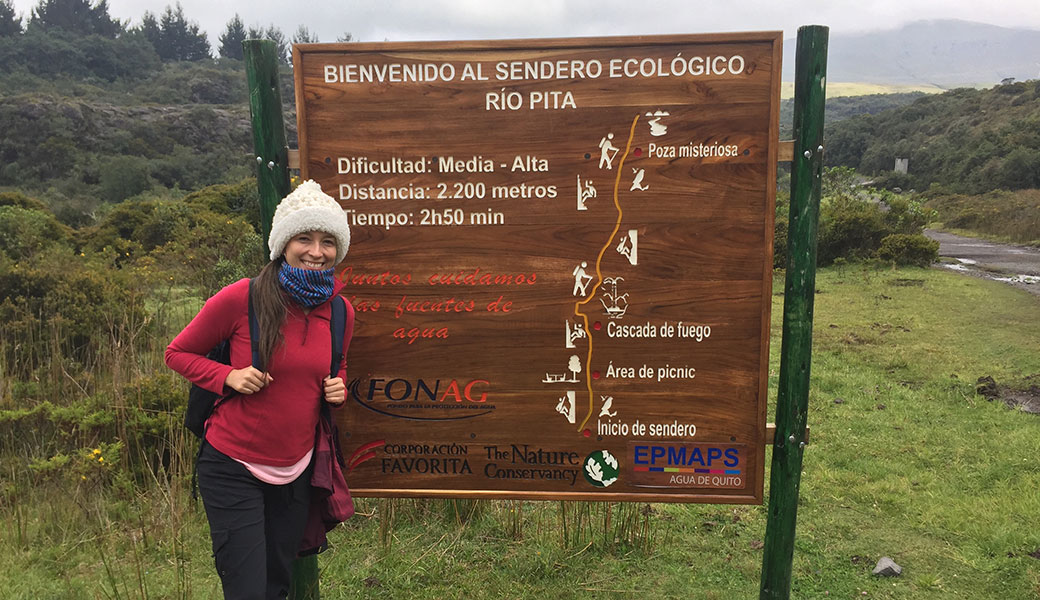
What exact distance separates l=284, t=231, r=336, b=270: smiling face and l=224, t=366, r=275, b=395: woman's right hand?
0.38 meters

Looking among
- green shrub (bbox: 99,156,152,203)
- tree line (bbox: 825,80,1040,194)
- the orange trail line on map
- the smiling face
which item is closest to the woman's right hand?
the smiling face

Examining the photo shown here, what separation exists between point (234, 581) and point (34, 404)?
403 cm

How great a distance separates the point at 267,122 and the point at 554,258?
4.03 ft

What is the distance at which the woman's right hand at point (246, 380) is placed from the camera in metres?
2.17

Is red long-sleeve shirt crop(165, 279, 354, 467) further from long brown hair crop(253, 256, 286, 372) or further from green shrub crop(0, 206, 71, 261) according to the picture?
green shrub crop(0, 206, 71, 261)

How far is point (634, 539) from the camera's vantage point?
3.82 metres

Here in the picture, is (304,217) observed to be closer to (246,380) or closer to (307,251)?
(307,251)

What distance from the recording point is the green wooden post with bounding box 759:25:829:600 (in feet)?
8.17

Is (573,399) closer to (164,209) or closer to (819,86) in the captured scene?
(819,86)

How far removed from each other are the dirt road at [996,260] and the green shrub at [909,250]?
814mm

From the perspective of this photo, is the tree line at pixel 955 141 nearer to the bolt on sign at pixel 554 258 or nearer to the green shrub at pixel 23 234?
Result: the green shrub at pixel 23 234

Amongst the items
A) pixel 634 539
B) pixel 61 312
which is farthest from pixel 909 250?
pixel 61 312

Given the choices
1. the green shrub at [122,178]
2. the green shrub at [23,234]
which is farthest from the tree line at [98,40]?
the green shrub at [23,234]

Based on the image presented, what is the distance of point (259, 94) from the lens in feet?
8.65
